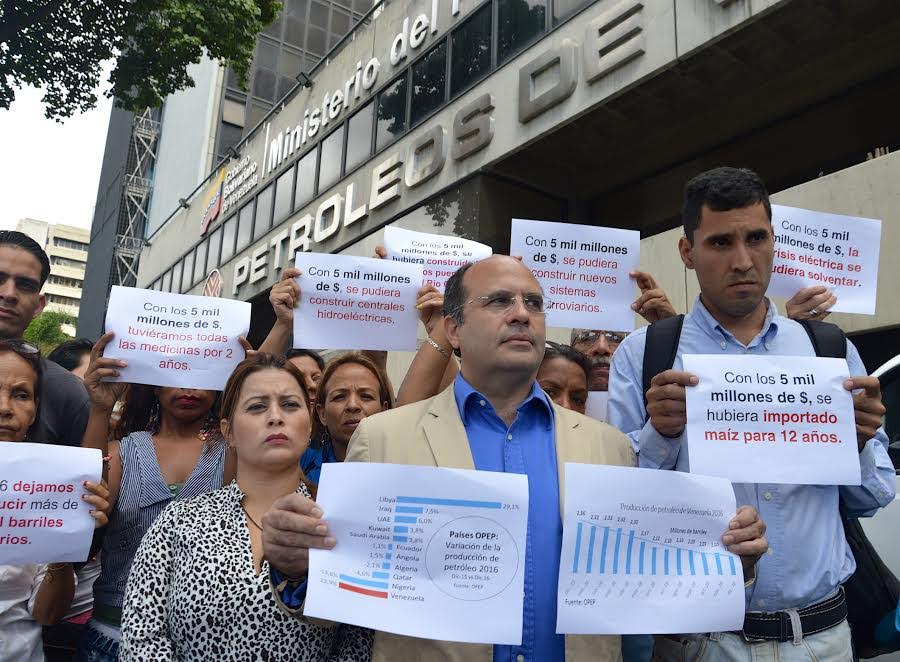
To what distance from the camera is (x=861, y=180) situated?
7.11 m

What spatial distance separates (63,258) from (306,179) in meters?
109

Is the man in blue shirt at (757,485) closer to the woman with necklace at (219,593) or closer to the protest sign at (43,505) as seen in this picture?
the woman with necklace at (219,593)

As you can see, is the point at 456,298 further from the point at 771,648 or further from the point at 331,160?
the point at 331,160

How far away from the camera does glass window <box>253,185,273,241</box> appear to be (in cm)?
1822

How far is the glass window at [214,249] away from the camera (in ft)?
70.3

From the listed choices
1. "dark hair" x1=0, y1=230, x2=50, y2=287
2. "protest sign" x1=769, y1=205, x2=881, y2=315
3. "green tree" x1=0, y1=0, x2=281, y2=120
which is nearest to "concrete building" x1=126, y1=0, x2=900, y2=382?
"green tree" x1=0, y1=0, x2=281, y2=120

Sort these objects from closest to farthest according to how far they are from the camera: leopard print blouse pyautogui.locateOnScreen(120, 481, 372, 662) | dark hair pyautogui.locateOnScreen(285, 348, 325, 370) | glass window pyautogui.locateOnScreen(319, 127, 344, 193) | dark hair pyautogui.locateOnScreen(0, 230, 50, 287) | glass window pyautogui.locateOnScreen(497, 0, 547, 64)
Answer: leopard print blouse pyautogui.locateOnScreen(120, 481, 372, 662), dark hair pyautogui.locateOnScreen(0, 230, 50, 287), dark hair pyautogui.locateOnScreen(285, 348, 325, 370), glass window pyautogui.locateOnScreen(497, 0, 547, 64), glass window pyautogui.locateOnScreen(319, 127, 344, 193)

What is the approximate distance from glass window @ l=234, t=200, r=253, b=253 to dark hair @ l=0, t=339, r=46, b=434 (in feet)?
55.3

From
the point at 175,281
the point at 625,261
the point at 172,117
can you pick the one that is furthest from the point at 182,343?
the point at 172,117

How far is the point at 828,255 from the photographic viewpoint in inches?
120

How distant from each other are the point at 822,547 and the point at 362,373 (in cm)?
206

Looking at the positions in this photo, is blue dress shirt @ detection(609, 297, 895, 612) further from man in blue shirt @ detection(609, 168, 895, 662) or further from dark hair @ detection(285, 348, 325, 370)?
dark hair @ detection(285, 348, 325, 370)

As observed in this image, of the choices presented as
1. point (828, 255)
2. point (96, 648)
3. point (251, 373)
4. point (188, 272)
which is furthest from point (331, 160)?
point (96, 648)

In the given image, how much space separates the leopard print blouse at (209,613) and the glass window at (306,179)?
1470cm
